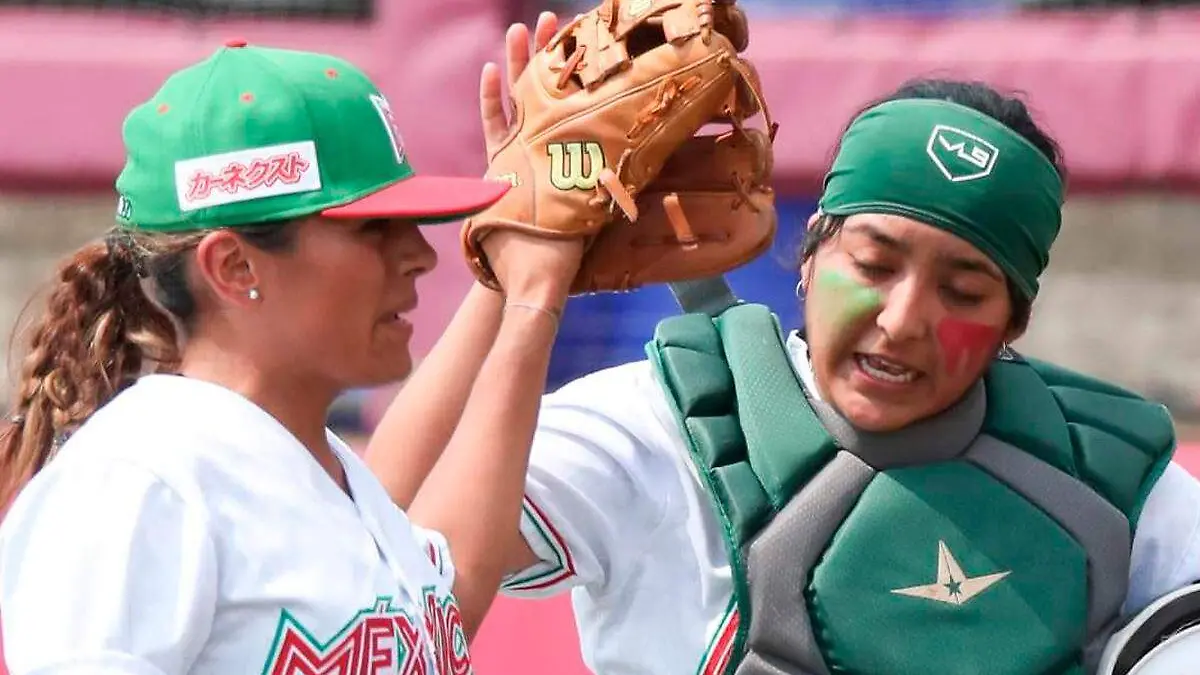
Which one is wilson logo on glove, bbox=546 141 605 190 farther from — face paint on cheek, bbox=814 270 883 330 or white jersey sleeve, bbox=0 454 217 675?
white jersey sleeve, bbox=0 454 217 675

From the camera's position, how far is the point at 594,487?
2045mm

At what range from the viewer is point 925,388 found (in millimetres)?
2043

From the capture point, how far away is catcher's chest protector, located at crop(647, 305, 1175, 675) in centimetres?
200

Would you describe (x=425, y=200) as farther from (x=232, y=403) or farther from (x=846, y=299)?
(x=846, y=299)

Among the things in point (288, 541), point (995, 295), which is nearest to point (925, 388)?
point (995, 295)

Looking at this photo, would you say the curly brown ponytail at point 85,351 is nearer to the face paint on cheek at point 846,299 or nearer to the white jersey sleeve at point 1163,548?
the face paint on cheek at point 846,299

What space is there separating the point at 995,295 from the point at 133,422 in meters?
1.02

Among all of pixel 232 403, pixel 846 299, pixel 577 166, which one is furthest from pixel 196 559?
pixel 846 299

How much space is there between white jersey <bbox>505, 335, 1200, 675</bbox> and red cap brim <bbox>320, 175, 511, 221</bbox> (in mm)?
496

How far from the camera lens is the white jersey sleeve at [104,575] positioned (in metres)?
1.30

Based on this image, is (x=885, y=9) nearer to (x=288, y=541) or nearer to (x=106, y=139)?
(x=106, y=139)

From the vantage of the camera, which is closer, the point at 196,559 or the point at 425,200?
the point at 196,559

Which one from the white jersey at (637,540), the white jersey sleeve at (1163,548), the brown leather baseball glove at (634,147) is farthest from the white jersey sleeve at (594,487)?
the white jersey sleeve at (1163,548)

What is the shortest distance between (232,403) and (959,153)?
905mm
